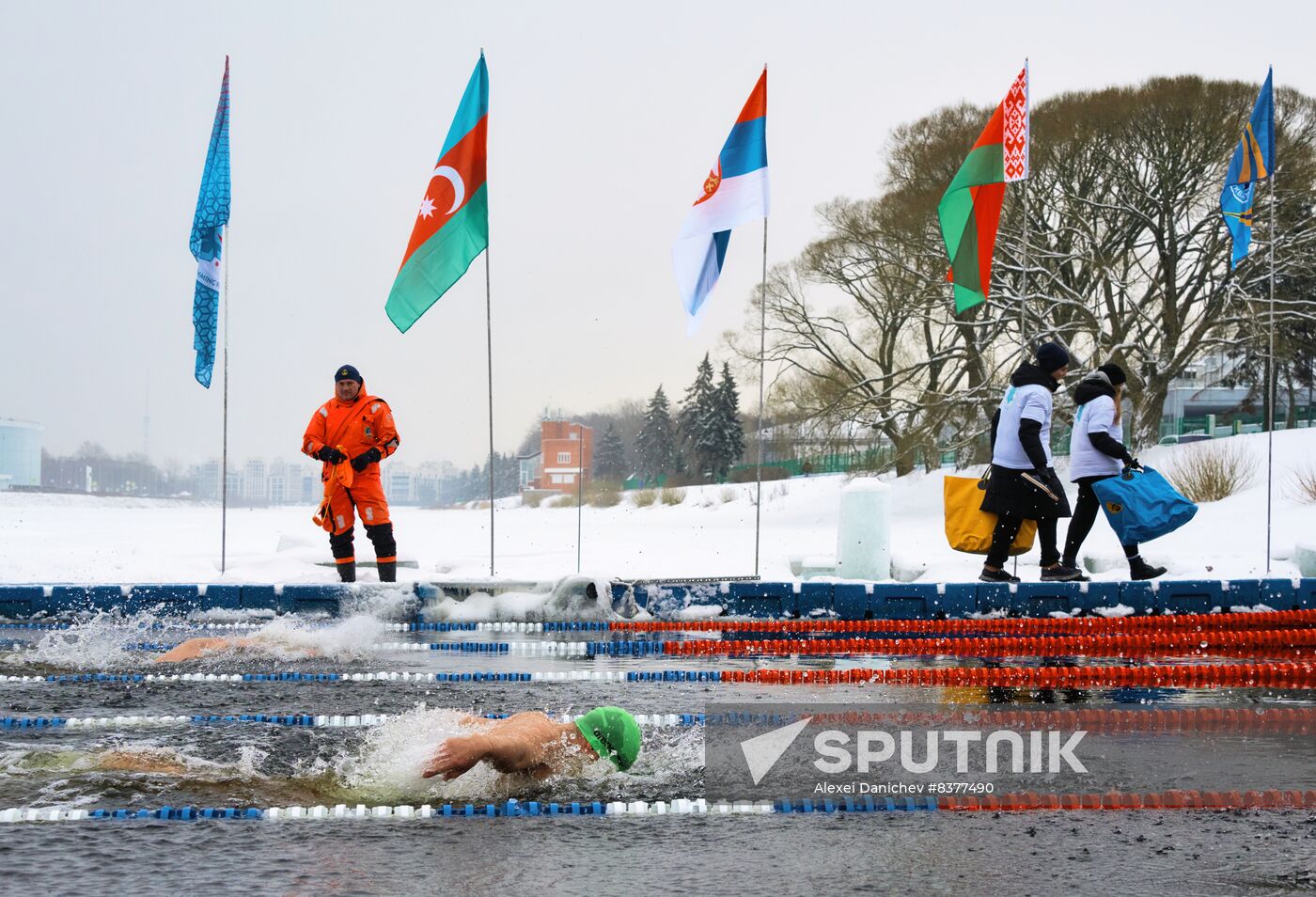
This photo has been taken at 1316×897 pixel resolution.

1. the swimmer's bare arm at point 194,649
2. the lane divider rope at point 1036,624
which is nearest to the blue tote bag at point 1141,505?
the lane divider rope at point 1036,624

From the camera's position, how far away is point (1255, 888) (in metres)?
3.14

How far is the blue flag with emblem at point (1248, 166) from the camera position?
1348 cm

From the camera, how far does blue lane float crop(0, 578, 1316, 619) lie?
1007 centimetres

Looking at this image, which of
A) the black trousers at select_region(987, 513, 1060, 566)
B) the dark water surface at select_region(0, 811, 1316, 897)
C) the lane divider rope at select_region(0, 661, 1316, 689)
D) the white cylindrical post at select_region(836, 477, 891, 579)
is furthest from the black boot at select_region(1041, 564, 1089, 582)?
the dark water surface at select_region(0, 811, 1316, 897)

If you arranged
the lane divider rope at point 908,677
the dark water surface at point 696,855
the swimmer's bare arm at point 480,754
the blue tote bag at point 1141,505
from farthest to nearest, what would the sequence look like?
1. the blue tote bag at point 1141,505
2. the lane divider rope at point 908,677
3. the swimmer's bare arm at point 480,754
4. the dark water surface at point 696,855

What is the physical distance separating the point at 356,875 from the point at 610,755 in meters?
1.31

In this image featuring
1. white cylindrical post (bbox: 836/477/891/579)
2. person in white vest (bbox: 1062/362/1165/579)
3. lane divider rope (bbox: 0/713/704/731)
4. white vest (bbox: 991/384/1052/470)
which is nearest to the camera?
lane divider rope (bbox: 0/713/704/731)

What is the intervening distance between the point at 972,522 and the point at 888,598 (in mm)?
950

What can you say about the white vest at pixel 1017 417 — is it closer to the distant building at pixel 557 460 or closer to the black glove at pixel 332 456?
the black glove at pixel 332 456

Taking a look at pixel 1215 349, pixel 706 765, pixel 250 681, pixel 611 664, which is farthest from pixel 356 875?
pixel 1215 349

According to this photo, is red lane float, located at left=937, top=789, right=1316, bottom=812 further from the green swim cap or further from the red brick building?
the red brick building

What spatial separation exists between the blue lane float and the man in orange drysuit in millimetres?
736

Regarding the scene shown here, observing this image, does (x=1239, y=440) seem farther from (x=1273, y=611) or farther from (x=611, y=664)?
(x=611, y=664)

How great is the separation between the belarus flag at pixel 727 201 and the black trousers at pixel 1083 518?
414 centimetres
